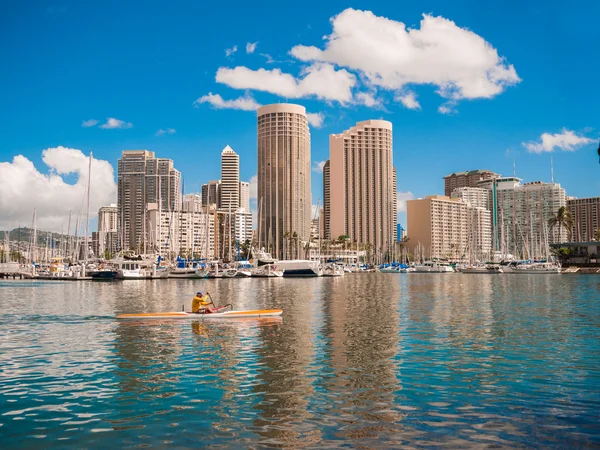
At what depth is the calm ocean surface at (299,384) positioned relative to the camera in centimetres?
1492

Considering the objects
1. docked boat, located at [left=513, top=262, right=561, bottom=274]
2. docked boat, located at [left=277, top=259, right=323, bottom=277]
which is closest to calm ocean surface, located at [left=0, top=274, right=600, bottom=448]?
docked boat, located at [left=277, top=259, right=323, bottom=277]

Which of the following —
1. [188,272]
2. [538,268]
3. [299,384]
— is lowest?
[299,384]

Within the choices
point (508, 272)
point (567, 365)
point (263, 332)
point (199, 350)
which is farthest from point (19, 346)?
point (508, 272)

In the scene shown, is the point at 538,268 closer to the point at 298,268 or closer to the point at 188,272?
the point at 298,268

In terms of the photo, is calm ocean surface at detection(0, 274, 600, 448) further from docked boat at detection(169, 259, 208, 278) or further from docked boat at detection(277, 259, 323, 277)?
docked boat at detection(277, 259, 323, 277)

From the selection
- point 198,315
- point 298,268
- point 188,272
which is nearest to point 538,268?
point 298,268

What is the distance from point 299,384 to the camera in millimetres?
20375

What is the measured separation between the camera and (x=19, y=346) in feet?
95.5

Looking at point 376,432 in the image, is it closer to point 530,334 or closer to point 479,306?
point 530,334

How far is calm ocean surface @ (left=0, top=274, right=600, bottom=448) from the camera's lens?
1492 cm

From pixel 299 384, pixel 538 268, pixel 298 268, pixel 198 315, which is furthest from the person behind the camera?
pixel 538 268

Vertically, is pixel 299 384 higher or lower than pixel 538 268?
lower

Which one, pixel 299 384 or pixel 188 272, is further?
pixel 188 272

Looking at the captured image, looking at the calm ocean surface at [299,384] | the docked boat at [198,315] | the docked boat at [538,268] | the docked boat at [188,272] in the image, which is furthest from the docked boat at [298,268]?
the calm ocean surface at [299,384]
